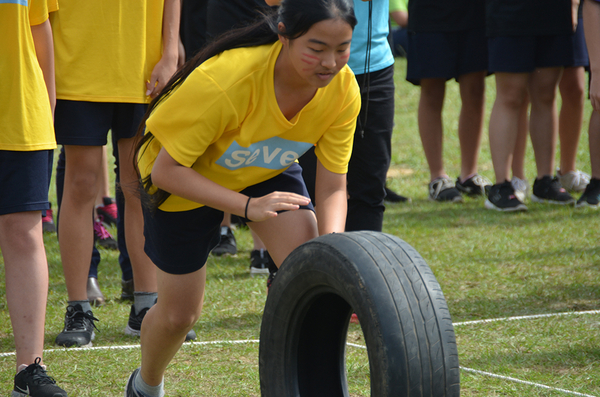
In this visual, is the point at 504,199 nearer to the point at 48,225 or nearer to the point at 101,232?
the point at 101,232

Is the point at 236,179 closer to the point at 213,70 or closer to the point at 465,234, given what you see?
the point at 213,70

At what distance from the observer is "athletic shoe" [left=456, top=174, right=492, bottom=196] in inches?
252

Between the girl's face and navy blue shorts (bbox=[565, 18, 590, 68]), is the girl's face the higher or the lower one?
the higher one

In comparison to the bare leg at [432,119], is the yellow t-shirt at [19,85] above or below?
above

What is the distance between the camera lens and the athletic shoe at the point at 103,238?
5078 mm

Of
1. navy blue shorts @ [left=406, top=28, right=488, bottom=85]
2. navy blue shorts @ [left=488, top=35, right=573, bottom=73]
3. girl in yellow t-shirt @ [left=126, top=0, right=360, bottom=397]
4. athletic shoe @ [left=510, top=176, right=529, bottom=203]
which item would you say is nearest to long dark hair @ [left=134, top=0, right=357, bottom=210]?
girl in yellow t-shirt @ [left=126, top=0, right=360, bottom=397]

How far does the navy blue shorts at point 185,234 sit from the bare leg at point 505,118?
3527 millimetres

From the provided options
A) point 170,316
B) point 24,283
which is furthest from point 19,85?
point 170,316

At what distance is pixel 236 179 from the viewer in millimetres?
2457

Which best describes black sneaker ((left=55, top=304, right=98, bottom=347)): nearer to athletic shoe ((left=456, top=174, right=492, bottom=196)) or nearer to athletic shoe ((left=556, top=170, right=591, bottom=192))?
athletic shoe ((left=456, top=174, right=492, bottom=196))

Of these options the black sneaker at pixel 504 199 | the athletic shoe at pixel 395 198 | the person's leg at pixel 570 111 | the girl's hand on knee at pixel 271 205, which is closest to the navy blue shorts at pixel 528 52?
the person's leg at pixel 570 111

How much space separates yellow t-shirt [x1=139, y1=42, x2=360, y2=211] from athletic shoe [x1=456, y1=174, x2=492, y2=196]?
4087 mm

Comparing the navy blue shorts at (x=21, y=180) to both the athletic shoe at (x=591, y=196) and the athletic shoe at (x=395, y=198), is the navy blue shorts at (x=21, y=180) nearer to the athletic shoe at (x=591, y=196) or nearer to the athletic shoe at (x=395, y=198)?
the athletic shoe at (x=395, y=198)

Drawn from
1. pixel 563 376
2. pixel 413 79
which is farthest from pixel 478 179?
pixel 563 376
